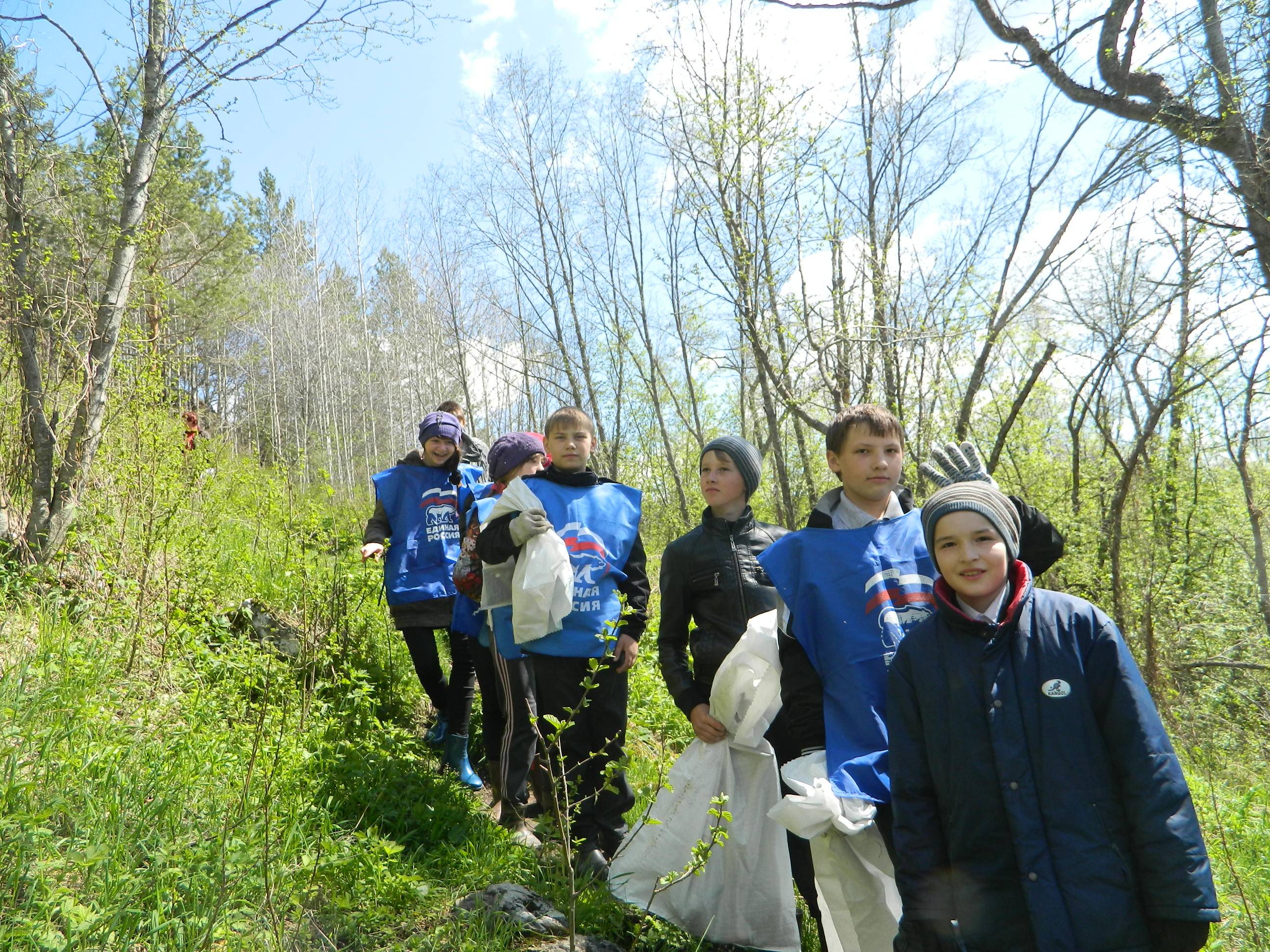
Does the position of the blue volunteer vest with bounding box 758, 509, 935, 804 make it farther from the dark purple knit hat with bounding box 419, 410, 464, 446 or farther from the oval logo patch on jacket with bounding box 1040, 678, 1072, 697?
the dark purple knit hat with bounding box 419, 410, 464, 446

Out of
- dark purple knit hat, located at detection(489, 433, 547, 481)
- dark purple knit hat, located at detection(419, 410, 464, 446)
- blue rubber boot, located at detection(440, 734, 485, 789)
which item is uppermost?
dark purple knit hat, located at detection(419, 410, 464, 446)

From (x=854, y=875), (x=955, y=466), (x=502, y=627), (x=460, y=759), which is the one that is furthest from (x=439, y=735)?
(x=955, y=466)

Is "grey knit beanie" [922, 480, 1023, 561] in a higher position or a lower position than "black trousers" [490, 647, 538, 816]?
higher

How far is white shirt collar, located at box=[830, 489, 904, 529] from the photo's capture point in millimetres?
Result: 2484

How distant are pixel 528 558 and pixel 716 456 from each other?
33.8 inches

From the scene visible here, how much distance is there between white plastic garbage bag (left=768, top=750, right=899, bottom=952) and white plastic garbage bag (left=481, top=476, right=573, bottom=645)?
4.40 ft

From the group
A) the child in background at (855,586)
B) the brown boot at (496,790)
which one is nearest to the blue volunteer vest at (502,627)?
the brown boot at (496,790)

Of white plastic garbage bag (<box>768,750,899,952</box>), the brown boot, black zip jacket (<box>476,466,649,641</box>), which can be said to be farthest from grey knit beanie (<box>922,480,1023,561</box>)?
the brown boot

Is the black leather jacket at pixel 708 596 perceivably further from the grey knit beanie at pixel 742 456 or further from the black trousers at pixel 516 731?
the black trousers at pixel 516 731

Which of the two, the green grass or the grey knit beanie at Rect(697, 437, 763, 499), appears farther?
the grey knit beanie at Rect(697, 437, 763, 499)

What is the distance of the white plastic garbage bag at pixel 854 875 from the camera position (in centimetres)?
205

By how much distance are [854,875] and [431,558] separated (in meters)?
3.04

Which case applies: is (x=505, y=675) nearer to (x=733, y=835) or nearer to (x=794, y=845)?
A: (x=733, y=835)

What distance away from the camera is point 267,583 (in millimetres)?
5809
